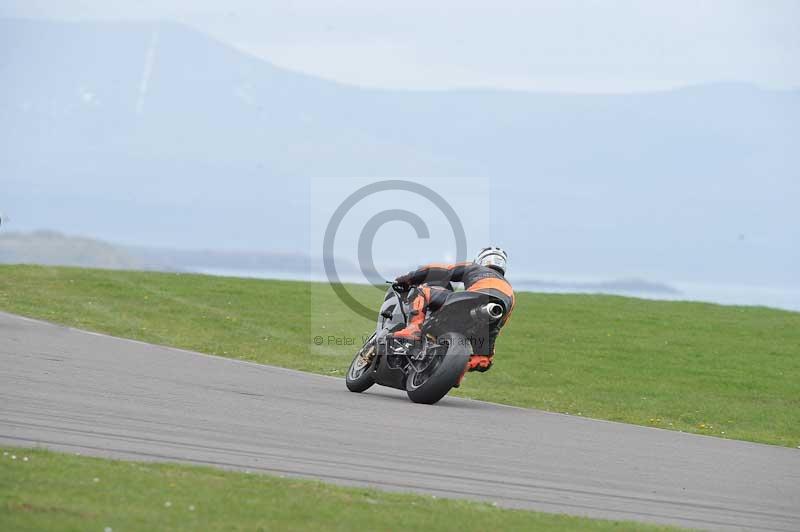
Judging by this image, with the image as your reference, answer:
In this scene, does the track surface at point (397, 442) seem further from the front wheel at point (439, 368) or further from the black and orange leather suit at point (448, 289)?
the black and orange leather suit at point (448, 289)

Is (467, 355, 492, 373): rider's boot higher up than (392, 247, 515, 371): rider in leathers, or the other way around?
(392, 247, 515, 371): rider in leathers

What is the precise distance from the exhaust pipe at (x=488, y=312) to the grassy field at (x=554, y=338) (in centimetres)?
269

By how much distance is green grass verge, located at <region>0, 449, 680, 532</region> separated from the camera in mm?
7395

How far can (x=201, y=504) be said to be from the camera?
7914 mm

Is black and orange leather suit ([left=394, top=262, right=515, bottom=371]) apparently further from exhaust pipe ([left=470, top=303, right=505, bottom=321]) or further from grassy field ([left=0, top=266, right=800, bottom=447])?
grassy field ([left=0, top=266, right=800, bottom=447])

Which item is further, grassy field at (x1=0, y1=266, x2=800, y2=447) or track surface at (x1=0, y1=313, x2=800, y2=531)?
grassy field at (x1=0, y1=266, x2=800, y2=447)

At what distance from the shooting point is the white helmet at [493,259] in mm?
15688

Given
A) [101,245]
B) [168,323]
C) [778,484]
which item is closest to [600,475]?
[778,484]

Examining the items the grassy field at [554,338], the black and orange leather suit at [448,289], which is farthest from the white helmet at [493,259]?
the grassy field at [554,338]

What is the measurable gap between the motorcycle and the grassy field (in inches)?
106

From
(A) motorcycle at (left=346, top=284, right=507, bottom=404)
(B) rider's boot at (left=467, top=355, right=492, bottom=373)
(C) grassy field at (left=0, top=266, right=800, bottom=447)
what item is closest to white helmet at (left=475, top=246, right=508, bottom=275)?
(A) motorcycle at (left=346, top=284, right=507, bottom=404)

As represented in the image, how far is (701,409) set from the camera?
18.8 metres

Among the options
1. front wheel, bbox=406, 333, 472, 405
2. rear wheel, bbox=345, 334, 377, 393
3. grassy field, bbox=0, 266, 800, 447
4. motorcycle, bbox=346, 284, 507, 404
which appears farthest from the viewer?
grassy field, bbox=0, 266, 800, 447

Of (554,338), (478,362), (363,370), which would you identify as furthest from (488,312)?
(554,338)
